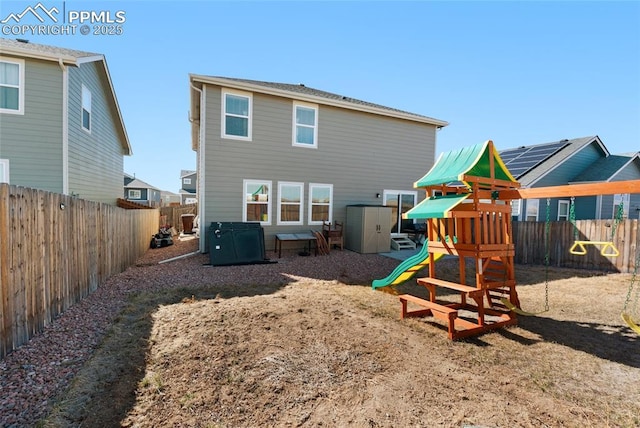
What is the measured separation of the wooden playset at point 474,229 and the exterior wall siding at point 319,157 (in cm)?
660

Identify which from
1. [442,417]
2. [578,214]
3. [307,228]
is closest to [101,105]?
[307,228]

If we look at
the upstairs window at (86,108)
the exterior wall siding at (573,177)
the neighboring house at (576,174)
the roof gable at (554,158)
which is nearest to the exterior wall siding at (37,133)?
the upstairs window at (86,108)

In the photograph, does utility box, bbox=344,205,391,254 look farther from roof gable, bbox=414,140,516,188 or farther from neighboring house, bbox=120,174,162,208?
neighboring house, bbox=120,174,162,208

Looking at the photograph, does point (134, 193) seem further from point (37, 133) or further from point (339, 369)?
point (339, 369)

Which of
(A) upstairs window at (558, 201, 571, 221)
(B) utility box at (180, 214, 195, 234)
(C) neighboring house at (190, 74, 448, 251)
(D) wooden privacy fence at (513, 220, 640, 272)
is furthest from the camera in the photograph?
(B) utility box at (180, 214, 195, 234)

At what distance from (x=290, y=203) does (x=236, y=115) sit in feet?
12.1

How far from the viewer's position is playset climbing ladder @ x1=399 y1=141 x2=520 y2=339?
4.65m

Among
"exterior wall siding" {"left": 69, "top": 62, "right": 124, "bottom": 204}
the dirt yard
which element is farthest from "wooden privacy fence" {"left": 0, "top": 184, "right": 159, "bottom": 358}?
"exterior wall siding" {"left": 69, "top": 62, "right": 124, "bottom": 204}

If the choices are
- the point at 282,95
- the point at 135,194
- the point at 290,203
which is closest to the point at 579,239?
the point at 290,203

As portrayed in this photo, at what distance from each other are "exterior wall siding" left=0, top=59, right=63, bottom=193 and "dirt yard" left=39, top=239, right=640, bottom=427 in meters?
6.42

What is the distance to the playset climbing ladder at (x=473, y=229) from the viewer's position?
183 inches

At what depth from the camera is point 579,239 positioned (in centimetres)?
1023

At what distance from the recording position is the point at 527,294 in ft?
22.5

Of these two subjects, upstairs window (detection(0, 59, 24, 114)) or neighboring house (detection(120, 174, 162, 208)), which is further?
neighboring house (detection(120, 174, 162, 208))
